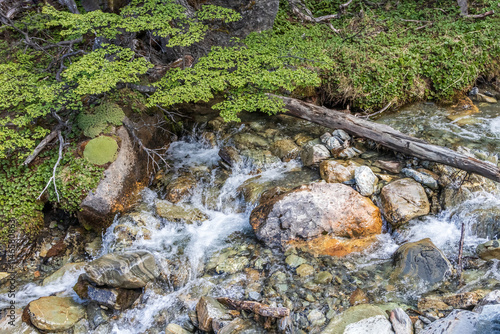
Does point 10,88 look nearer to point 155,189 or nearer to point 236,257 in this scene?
point 155,189

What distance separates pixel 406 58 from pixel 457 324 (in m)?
7.48

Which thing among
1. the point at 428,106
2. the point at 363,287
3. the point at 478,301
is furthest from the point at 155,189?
the point at 428,106

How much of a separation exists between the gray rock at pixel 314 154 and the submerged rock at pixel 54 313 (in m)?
5.05

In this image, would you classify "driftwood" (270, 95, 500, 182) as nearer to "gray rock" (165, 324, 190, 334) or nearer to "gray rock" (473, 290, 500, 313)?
"gray rock" (473, 290, 500, 313)

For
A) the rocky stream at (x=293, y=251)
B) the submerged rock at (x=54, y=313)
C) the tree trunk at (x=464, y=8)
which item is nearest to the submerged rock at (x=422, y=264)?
the rocky stream at (x=293, y=251)

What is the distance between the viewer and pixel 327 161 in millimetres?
7008

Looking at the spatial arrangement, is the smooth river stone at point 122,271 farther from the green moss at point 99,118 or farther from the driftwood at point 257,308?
the green moss at point 99,118

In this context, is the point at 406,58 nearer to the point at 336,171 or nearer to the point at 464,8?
the point at 464,8

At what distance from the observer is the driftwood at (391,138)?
19.3 feet

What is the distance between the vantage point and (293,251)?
5641mm

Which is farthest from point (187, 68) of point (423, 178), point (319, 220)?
point (423, 178)

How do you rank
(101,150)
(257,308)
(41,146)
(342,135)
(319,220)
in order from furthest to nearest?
(342,135) → (101,150) → (41,146) → (319,220) → (257,308)

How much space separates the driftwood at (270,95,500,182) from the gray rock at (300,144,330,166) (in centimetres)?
67

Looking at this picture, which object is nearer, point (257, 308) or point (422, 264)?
point (257, 308)
